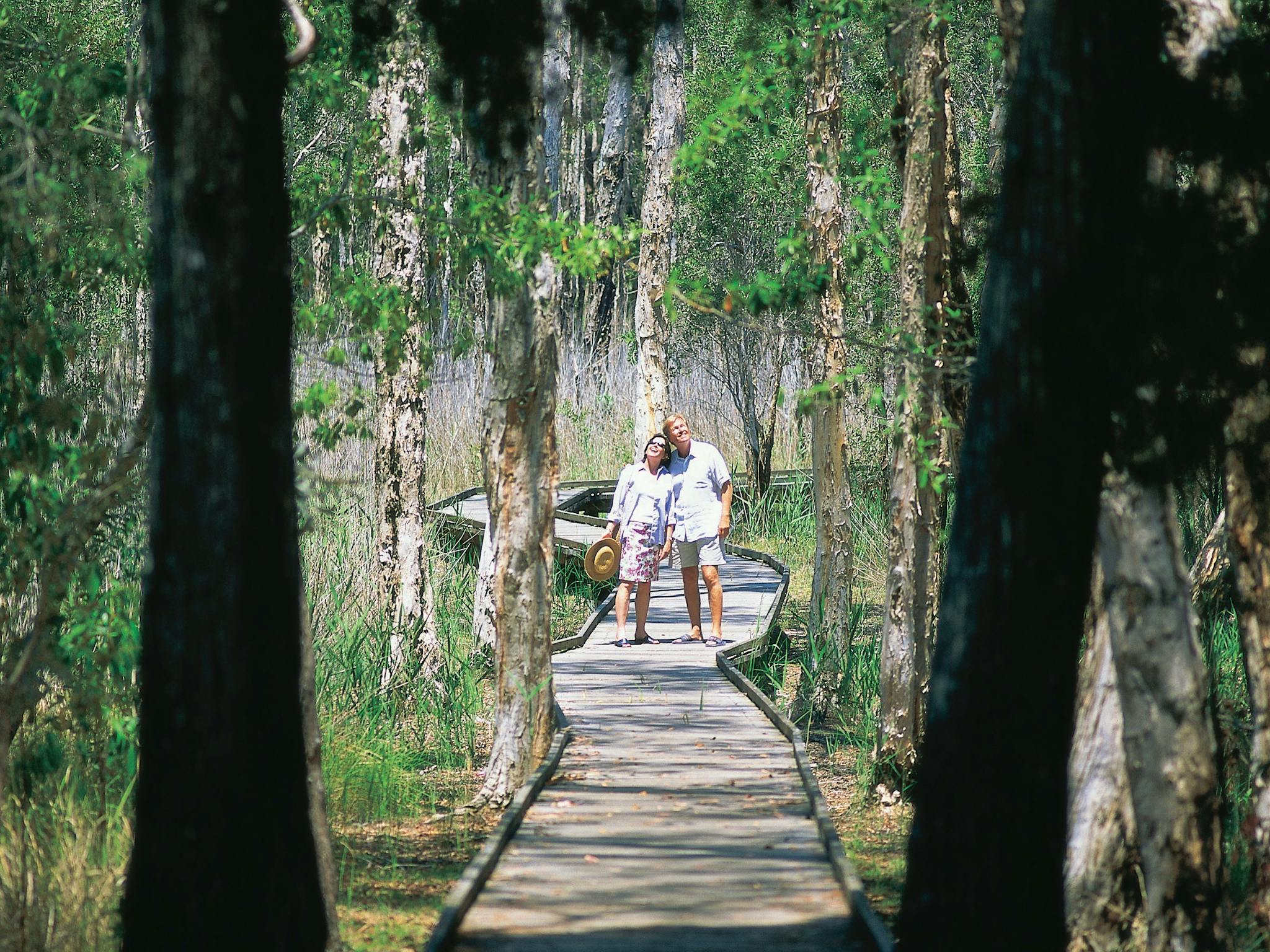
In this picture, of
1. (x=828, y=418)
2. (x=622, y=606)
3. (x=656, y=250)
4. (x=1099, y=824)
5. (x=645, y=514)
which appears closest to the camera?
(x=1099, y=824)

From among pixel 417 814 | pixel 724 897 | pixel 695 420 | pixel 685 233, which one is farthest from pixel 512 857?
pixel 685 233

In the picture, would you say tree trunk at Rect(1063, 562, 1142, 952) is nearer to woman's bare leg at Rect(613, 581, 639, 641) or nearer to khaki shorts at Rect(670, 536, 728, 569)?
khaki shorts at Rect(670, 536, 728, 569)

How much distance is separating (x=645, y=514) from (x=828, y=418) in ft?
6.55

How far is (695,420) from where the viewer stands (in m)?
22.9

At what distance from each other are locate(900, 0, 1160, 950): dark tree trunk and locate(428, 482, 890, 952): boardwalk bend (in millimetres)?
1334

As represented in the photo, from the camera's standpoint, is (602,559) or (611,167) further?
(611,167)

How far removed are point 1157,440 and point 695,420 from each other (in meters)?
18.3

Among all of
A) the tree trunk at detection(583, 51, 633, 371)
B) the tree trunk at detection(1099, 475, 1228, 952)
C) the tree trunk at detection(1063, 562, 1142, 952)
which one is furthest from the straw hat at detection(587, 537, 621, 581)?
the tree trunk at detection(1099, 475, 1228, 952)

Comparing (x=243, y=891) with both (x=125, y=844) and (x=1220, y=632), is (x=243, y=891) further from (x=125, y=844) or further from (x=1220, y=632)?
(x=1220, y=632)

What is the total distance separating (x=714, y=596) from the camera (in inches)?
490

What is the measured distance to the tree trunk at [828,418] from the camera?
10.1 metres

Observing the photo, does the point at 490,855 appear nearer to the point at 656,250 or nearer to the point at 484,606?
the point at 484,606

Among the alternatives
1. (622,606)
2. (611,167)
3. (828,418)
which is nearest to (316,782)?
(828,418)

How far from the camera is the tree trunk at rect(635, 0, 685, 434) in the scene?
55.4ft
